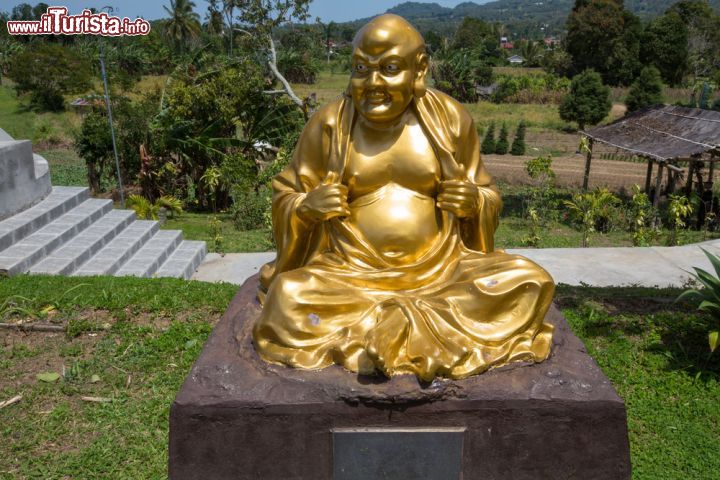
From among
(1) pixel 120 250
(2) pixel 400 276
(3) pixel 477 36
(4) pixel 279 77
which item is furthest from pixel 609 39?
(2) pixel 400 276

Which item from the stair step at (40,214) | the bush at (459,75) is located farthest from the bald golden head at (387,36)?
the bush at (459,75)

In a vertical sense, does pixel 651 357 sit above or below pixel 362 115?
below

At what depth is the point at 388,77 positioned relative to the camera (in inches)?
139

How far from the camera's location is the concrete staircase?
23.1 ft

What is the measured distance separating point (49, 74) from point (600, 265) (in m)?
22.5

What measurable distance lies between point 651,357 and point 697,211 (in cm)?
825

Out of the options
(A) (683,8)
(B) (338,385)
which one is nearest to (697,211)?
(B) (338,385)

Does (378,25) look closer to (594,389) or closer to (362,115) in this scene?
(362,115)

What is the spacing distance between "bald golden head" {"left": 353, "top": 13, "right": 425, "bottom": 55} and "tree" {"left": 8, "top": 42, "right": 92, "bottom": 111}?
23876mm

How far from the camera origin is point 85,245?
770 centimetres

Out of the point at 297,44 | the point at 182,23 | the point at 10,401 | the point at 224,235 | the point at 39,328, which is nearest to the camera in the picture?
the point at 10,401

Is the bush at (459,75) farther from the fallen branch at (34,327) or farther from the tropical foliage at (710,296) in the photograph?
the fallen branch at (34,327)

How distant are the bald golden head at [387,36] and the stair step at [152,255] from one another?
4704 mm

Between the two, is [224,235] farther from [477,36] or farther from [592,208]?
[477,36]
